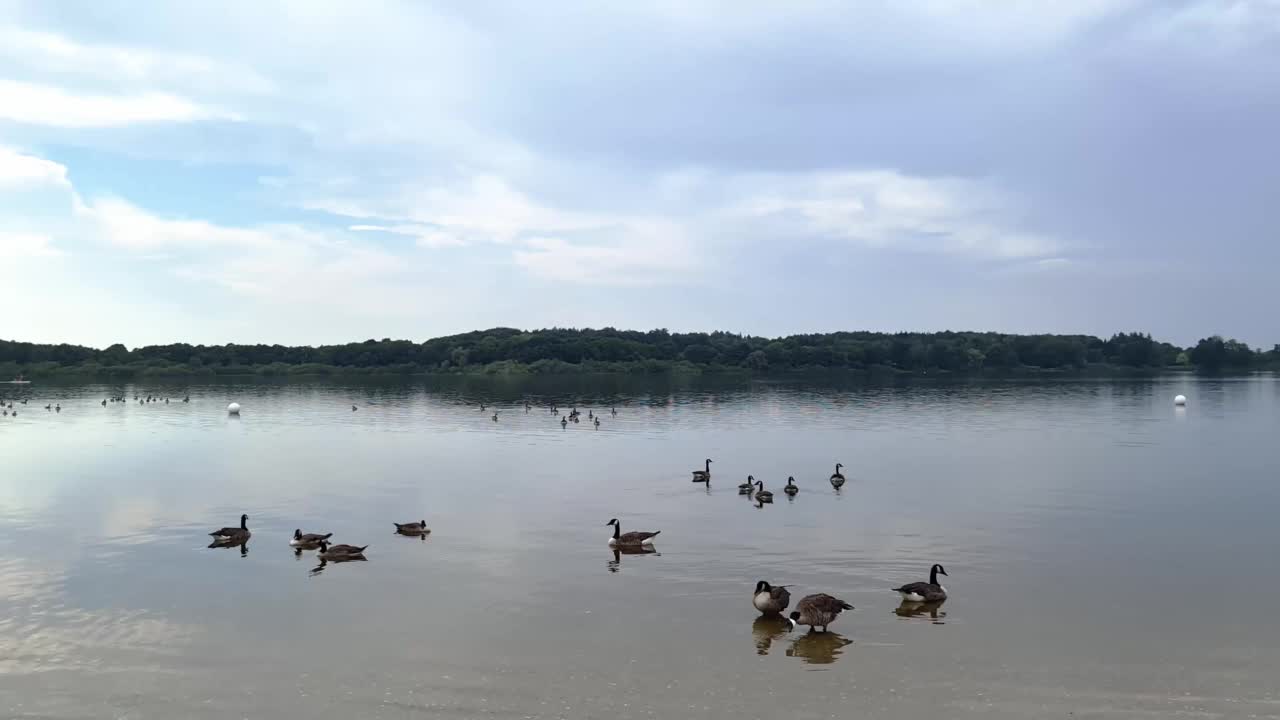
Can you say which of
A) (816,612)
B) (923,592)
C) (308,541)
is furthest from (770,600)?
(308,541)

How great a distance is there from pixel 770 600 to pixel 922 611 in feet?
11.1

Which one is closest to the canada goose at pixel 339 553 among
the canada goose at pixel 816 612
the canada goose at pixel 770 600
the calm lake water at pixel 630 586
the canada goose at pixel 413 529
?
the calm lake water at pixel 630 586

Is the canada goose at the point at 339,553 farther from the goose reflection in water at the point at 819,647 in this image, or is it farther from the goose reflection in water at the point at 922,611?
the goose reflection in water at the point at 922,611

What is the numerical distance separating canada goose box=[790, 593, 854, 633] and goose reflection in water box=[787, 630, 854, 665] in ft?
0.84

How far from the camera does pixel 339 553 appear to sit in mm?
24750

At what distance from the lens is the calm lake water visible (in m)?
15.0

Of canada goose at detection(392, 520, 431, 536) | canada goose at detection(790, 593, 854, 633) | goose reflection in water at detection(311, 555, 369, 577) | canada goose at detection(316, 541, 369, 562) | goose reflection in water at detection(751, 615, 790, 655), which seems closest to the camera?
goose reflection in water at detection(751, 615, 790, 655)

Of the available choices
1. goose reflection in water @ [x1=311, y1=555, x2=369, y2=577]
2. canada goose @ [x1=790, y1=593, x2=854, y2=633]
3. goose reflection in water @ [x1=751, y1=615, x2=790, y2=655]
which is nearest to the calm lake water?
goose reflection in water @ [x1=751, y1=615, x2=790, y2=655]

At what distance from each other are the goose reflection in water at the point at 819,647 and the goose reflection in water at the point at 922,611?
6.90 feet

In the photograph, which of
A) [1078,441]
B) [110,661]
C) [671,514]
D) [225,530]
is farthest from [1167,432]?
[110,661]

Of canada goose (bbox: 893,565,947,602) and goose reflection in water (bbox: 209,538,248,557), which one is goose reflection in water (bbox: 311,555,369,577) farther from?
canada goose (bbox: 893,565,947,602)

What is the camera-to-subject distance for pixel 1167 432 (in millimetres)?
64375

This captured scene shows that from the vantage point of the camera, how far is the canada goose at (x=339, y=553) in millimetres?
24594

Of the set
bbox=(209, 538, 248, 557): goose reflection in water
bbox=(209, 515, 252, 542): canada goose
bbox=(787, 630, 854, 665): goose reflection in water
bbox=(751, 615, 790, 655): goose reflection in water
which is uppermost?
bbox=(209, 515, 252, 542): canada goose
